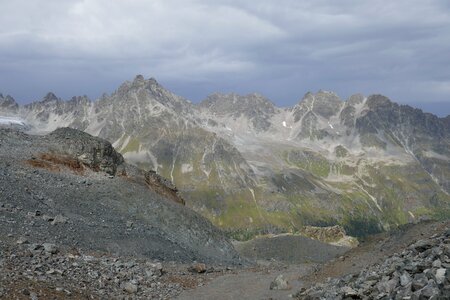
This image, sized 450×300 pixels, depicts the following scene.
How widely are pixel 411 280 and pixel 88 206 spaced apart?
38914 millimetres

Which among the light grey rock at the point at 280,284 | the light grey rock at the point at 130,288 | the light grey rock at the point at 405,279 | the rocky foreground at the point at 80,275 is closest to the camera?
the light grey rock at the point at 405,279

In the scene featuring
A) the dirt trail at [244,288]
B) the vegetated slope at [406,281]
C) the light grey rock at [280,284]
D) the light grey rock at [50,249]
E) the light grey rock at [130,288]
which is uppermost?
the vegetated slope at [406,281]

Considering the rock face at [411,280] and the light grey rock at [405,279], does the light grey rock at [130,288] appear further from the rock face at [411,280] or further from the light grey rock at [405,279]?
the light grey rock at [405,279]

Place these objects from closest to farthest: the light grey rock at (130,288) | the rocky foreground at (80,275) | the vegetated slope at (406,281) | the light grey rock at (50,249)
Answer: the vegetated slope at (406,281) → the rocky foreground at (80,275) → the light grey rock at (130,288) → the light grey rock at (50,249)

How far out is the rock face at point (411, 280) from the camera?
2089 cm

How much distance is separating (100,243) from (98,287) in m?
13.4

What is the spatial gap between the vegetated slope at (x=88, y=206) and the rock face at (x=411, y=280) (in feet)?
76.1

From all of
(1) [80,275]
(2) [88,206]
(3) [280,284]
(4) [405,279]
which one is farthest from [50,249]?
(4) [405,279]

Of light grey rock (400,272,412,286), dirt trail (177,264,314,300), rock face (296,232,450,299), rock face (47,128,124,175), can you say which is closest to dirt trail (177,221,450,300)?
dirt trail (177,264,314,300)

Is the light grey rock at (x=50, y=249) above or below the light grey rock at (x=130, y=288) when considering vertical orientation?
above

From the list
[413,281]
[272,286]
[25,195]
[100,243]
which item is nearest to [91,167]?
[25,195]

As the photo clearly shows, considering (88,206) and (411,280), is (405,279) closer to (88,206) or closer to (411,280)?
(411,280)

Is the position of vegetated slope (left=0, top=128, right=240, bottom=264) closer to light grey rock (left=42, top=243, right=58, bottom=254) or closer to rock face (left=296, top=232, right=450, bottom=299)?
light grey rock (left=42, top=243, right=58, bottom=254)

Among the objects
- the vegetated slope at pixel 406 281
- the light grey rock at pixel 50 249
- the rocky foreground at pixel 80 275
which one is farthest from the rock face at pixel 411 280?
the light grey rock at pixel 50 249
